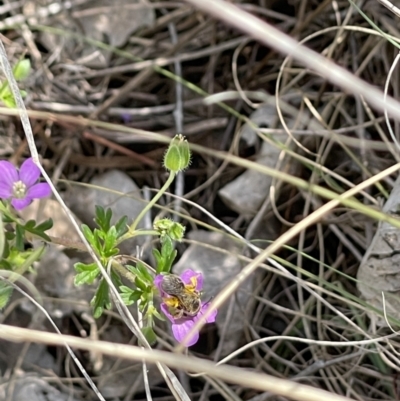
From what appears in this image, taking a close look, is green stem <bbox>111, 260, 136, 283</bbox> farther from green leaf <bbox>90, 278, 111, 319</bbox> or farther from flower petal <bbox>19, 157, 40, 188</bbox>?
flower petal <bbox>19, 157, 40, 188</bbox>

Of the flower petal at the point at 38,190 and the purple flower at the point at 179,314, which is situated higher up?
the flower petal at the point at 38,190

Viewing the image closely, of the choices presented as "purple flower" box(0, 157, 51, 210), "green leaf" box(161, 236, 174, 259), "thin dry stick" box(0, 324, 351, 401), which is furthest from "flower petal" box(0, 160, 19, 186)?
"thin dry stick" box(0, 324, 351, 401)

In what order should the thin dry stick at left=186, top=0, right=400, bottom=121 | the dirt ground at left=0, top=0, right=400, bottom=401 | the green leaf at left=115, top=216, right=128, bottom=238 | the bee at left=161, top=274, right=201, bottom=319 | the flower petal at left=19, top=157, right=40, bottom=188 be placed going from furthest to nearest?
the dirt ground at left=0, top=0, right=400, bottom=401, the flower petal at left=19, top=157, right=40, bottom=188, the green leaf at left=115, top=216, right=128, bottom=238, the bee at left=161, top=274, right=201, bottom=319, the thin dry stick at left=186, top=0, right=400, bottom=121

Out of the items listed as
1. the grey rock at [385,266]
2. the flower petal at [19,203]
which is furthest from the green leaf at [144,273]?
the grey rock at [385,266]

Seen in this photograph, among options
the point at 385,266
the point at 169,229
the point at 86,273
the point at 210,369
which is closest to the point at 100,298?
the point at 86,273

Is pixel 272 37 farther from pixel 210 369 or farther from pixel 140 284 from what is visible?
pixel 140 284

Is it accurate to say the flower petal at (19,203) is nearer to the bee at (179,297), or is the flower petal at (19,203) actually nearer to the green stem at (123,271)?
the green stem at (123,271)
